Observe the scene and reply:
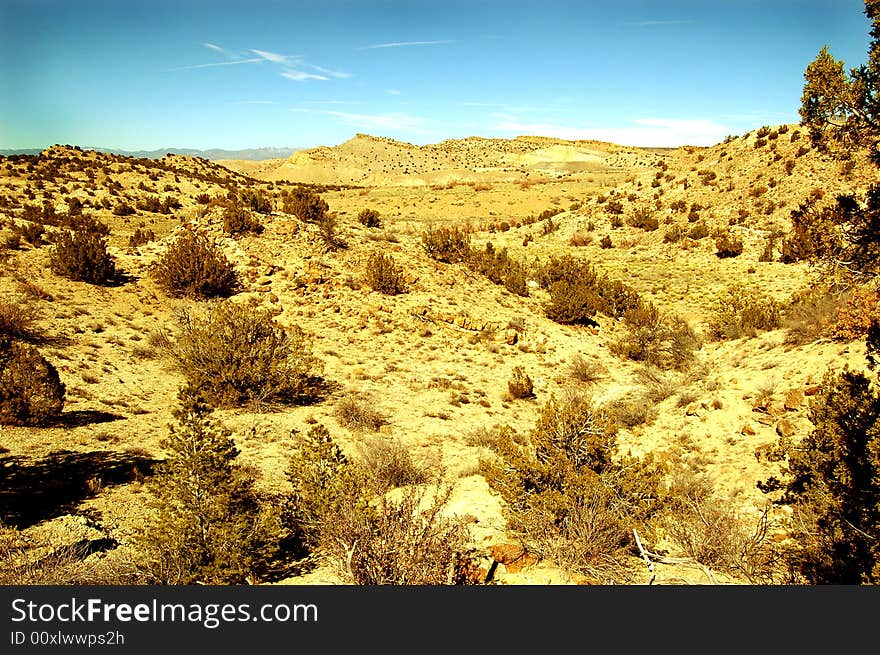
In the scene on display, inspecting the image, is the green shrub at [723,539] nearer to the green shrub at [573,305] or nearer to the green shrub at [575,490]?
the green shrub at [575,490]

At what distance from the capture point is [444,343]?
12.8 metres

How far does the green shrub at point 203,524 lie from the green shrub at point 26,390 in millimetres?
3951

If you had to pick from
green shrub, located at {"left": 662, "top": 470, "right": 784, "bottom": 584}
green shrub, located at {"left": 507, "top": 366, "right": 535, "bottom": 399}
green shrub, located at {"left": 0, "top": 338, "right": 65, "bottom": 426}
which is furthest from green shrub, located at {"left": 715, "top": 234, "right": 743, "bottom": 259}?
green shrub, located at {"left": 0, "top": 338, "right": 65, "bottom": 426}

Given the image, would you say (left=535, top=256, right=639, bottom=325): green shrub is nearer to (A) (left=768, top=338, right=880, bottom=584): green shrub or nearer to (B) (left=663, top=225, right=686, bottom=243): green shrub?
(B) (left=663, top=225, right=686, bottom=243): green shrub

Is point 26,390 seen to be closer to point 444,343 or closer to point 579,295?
point 444,343

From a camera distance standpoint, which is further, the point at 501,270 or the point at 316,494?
the point at 501,270

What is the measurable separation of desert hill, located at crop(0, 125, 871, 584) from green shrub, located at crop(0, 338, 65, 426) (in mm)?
310

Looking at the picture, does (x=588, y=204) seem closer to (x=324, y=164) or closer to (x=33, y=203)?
(x=33, y=203)

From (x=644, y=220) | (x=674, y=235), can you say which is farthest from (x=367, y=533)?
(x=644, y=220)

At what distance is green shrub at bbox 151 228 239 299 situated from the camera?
43.6 feet

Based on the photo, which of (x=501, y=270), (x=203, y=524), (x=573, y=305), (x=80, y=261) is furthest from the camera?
(x=501, y=270)

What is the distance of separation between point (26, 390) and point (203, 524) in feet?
16.0

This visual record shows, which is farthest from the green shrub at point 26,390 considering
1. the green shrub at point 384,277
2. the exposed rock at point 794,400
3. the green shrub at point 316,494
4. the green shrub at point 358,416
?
the exposed rock at point 794,400

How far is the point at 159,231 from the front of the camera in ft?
63.7
